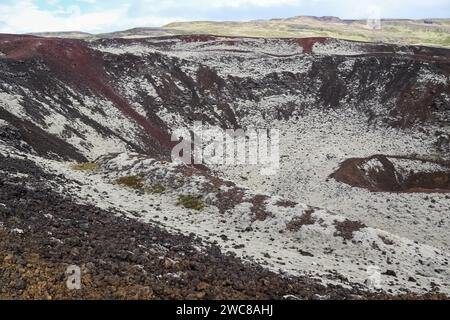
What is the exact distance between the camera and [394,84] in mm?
74750

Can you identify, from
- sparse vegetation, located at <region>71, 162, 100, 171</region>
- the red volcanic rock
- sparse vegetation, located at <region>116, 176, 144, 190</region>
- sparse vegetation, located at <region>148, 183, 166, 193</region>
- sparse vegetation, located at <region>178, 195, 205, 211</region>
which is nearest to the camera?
sparse vegetation, located at <region>178, 195, 205, 211</region>

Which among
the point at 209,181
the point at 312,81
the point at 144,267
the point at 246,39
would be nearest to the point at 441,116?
the point at 312,81

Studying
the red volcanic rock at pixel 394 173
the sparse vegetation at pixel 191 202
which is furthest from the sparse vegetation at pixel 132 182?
the red volcanic rock at pixel 394 173

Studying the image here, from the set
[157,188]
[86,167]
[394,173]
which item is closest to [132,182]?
[157,188]

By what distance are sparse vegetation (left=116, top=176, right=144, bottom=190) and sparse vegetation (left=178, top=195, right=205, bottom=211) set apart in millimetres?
3402

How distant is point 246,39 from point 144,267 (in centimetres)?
7823

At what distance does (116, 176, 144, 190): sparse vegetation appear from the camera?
33.0 m

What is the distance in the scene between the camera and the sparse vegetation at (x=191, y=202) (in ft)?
99.6

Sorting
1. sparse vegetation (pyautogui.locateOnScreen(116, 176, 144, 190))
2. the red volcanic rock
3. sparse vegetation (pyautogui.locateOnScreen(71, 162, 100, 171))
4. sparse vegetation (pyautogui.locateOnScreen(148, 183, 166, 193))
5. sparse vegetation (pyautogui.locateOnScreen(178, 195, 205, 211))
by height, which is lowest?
the red volcanic rock

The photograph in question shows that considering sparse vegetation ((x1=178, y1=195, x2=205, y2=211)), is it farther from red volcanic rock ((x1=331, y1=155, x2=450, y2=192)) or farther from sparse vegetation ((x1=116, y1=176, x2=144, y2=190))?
red volcanic rock ((x1=331, y1=155, x2=450, y2=192))

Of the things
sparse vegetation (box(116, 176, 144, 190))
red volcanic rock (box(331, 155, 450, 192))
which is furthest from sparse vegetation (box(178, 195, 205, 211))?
red volcanic rock (box(331, 155, 450, 192))

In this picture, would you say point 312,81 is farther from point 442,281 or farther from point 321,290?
point 321,290

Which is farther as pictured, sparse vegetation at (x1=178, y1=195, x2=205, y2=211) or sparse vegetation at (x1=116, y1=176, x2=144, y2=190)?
sparse vegetation at (x1=116, y1=176, x2=144, y2=190)
